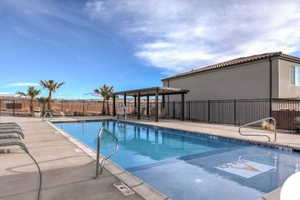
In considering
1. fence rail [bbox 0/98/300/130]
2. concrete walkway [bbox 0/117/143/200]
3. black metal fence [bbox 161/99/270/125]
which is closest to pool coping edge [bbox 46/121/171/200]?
concrete walkway [bbox 0/117/143/200]

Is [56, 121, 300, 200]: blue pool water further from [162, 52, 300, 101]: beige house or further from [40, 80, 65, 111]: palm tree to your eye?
[40, 80, 65, 111]: palm tree

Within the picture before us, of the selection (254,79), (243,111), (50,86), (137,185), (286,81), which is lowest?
(137,185)

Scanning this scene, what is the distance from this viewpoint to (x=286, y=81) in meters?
11.1

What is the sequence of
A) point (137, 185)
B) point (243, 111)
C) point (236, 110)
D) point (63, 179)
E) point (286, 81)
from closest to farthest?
point (137, 185) < point (63, 179) < point (286, 81) < point (243, 111) < point (236, 110)

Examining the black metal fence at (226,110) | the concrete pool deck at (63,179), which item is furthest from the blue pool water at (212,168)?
the black metal fence at (226,110)

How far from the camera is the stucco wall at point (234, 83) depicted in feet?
37.3

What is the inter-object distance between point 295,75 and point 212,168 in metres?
11.5

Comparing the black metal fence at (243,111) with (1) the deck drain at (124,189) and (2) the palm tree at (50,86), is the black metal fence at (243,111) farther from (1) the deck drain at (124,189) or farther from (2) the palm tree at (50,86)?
(2) the palm tree at (50,86)

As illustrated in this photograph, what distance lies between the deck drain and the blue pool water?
1096 mm

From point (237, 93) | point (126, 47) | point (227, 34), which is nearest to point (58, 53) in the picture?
point (126, 47)

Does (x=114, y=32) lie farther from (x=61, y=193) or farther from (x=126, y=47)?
(x=61, y=193)

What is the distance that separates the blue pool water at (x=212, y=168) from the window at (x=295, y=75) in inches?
319

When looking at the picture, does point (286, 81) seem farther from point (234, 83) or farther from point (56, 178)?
point (56, 178)

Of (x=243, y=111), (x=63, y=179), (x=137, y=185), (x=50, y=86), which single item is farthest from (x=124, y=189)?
(x=50, y=86)
